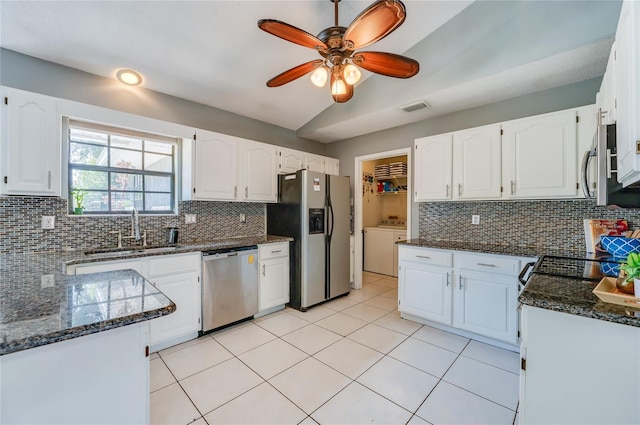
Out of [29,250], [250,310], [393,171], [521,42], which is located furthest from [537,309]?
[393,171]

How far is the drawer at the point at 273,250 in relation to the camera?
309 cm

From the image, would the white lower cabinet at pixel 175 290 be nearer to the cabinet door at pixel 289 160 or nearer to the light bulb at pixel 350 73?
the cabinet door at pixel 289 160

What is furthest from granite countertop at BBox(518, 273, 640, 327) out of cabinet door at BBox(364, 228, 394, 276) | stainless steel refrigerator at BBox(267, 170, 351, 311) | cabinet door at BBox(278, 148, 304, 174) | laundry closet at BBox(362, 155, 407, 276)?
cabinet door at BBox(364, 228, 394, 276)

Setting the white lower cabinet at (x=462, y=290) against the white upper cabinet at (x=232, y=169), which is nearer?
the white lower cabinet at (x=462, y=290)

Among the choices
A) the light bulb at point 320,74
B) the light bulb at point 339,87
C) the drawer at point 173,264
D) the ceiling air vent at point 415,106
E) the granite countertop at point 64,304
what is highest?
the ceiling air vent at point 415,106

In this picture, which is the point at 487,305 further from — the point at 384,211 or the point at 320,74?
the point at 384,211

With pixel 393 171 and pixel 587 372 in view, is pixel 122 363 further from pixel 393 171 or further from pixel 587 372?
pixel 393 171

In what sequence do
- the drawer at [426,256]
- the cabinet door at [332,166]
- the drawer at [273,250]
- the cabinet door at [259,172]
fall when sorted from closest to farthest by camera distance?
1. the drawer at [426,256]
2. the drawer at [273,250]
3. the cabinet door at [259,172]
4. the cabinet door at [332,166]

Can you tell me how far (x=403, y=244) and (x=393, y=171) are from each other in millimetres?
2467

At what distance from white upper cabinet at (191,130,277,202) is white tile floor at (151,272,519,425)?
1518 millimetres

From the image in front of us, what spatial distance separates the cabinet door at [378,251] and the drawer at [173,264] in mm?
3391

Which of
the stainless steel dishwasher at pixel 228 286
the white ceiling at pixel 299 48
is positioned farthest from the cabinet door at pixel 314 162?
the stainless steel dishwasher at pixel 228 286

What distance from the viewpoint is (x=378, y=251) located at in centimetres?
510

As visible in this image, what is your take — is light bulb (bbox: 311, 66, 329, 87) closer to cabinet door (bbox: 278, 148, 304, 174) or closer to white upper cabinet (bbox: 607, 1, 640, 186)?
white upper cabinet (bbox: 607, 1, 640, 186)
